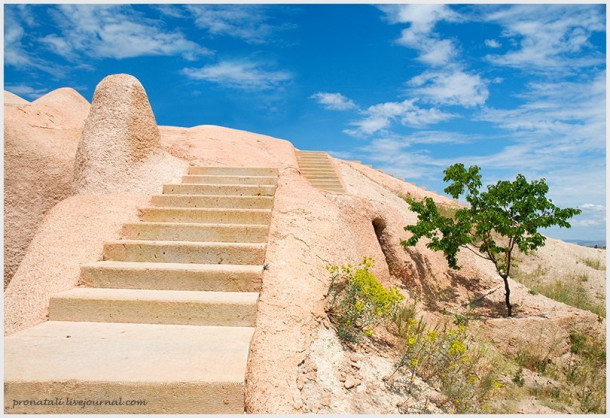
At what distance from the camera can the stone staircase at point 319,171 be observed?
31.5 ft

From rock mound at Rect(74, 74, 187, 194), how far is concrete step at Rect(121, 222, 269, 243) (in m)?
1.30

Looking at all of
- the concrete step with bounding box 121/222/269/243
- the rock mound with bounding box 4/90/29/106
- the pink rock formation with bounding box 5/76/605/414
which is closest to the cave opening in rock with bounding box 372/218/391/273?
the pink rock formation with bounding box 5/76/605/414

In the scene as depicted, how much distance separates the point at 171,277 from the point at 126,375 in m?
1.48

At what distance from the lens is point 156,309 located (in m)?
3.53

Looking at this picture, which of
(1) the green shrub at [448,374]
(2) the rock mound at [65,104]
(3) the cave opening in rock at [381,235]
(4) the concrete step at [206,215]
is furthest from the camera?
(2) the rock mound at [65,104]

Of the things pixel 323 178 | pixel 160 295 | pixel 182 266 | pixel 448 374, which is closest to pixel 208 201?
pixel 182 266

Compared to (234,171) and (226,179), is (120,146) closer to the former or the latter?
(226,179)

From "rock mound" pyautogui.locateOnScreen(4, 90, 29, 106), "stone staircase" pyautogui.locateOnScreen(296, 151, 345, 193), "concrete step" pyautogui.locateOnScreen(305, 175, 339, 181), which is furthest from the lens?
"rock mound" pyautogui.locateOnScreen(4, 90, 29, 106)

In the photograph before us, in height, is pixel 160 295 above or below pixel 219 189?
below

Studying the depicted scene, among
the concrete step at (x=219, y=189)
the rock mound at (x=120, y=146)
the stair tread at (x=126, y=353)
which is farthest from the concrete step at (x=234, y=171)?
the stair tread at (x=126, y=353)

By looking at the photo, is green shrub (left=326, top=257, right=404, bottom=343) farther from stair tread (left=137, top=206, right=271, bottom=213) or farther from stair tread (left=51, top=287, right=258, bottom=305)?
stair tread (left=137, top=206, right=271, bottom=213)

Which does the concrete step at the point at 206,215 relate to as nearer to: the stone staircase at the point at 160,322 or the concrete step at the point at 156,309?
the stone staircase at the point at 160,322

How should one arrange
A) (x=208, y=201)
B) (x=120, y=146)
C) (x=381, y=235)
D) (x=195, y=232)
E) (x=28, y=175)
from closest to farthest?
1. (x=195, y=232)
2. (x=28, y=175)
3. (x=208, y=201)
4. (x=120, y=146)
5. (x=381, y=235)

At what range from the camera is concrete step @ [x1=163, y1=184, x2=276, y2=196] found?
593cm
